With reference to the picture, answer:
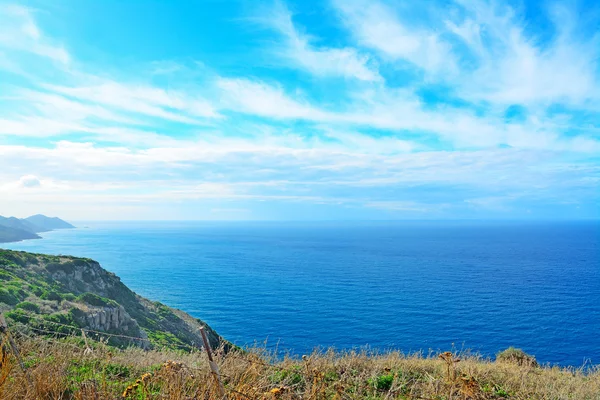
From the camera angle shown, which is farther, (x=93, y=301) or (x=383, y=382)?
(x=93, y=301)

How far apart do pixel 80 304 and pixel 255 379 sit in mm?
33050

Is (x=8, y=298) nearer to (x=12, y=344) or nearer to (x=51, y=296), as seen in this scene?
(x=51, y=296)

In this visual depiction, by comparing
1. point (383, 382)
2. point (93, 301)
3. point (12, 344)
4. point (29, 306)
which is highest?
point (12, 344)

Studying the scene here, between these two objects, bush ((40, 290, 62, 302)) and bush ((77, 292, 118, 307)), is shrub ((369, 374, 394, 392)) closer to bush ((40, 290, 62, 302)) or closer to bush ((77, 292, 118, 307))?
bush ((40, 290, 62, 302))

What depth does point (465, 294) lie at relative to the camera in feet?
239

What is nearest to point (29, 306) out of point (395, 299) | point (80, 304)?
point (80, 304)

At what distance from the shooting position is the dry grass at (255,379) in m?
5.39

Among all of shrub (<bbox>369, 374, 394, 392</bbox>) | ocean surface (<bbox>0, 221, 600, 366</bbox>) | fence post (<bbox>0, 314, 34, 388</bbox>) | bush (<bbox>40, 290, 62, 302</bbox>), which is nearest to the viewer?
fence post (<bbox>0, 314, 34, 388</bbox>)

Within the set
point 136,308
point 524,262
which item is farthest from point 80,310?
point 524,262

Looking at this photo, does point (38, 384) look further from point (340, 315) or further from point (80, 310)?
point (340, 315)

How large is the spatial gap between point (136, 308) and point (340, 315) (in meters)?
33.1

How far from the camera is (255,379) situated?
6602 millimetres

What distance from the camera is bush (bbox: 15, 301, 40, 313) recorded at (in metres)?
26.0

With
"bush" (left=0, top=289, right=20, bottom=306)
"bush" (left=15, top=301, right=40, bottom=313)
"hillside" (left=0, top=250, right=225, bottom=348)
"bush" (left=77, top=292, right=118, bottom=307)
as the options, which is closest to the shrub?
"hillside" (left=0, top=250, right=225, bottom=348)
